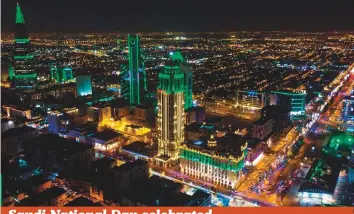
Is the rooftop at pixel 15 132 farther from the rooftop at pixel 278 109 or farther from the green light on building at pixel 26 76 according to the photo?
the rooftop at pixel 278 109

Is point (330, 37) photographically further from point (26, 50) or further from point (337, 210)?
point (337, 210)

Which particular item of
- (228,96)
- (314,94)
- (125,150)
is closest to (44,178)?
(125,150)

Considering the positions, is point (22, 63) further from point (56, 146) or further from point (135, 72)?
point (56, 146)

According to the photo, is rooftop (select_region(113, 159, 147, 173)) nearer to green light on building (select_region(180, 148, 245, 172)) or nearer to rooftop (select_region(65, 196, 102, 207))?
green light on building (select_region(180, 148, 245, 172))

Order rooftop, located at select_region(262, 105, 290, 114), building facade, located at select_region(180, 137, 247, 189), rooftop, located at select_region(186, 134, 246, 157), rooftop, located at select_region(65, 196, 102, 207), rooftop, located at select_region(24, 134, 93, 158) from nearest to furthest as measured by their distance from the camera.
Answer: rooftop, located at select_region(65, 196, 102, 207), building facade, located at select_region(180, 137, 247, 189), rooftop, located at select_region(186, 134, 246, 157), rooftop, located at select_region(24, 134, 93, 158), rooftop, located at select_region(262, 105, 290, 114)

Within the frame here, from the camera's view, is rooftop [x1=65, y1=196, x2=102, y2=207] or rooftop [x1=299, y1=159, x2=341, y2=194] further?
rooftop [x1=299, y1=159, x2=341, y2=194]

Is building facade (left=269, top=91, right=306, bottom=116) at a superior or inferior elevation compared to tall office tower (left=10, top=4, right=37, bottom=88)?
inferior

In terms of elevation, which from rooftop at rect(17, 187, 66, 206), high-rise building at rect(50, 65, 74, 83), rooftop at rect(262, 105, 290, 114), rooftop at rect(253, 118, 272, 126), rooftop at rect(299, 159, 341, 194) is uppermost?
high-rise building at rect(50, 65, 74, 83)

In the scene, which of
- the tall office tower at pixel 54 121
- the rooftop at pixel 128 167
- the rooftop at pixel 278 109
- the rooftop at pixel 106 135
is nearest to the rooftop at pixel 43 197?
the rooftop at pixel 128 167

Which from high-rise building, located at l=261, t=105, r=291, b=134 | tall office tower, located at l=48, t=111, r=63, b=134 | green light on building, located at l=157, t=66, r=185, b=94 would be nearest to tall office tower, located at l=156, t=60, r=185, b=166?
green light on building, located at l=157, t=66, r=185, b=94
